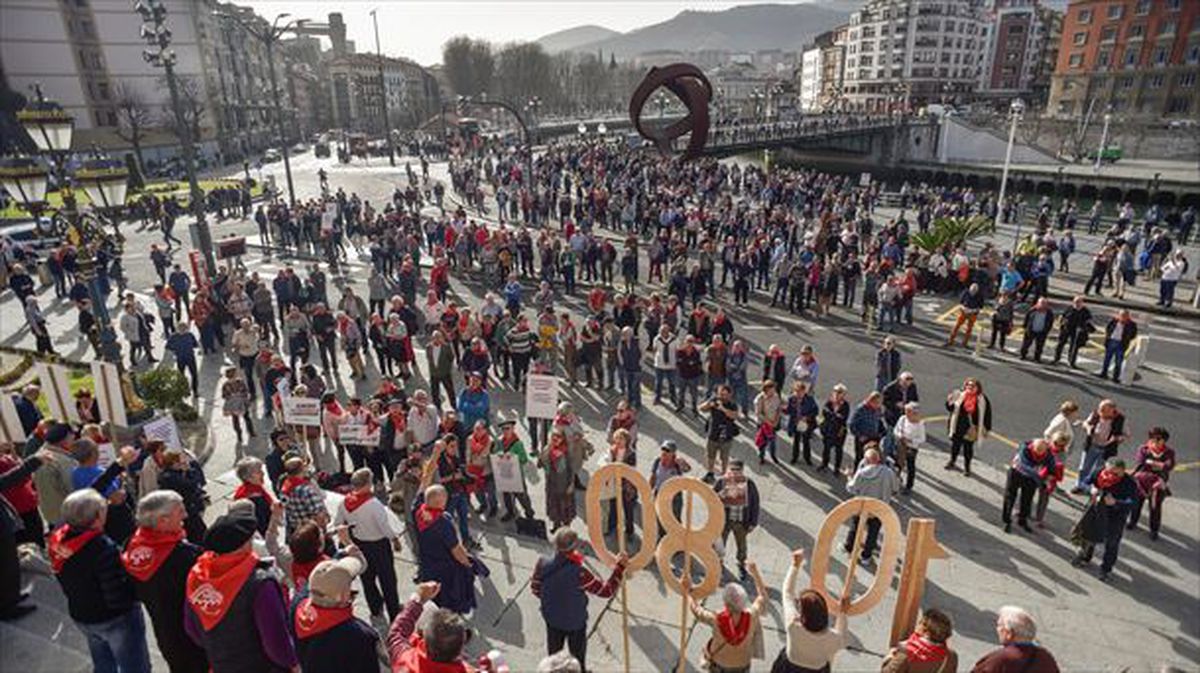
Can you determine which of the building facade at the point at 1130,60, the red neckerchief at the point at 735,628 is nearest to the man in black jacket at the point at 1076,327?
the red neckerchief at the point at 735,628

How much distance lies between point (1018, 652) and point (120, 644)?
6.21 m

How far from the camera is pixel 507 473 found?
902cm

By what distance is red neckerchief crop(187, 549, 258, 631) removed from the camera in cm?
421

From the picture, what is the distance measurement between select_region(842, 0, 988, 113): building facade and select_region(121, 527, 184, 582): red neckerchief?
126 metres

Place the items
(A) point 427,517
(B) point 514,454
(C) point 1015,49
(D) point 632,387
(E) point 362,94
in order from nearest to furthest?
(A) point 427,517 < (B) point 514,454 < (D) point 632,387 < (C) point 1015,49 < (E) point 362,94

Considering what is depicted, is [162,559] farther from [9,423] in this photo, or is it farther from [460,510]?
[9,423]

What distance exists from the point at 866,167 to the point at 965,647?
7606 cm

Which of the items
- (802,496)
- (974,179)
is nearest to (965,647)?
(802,496)

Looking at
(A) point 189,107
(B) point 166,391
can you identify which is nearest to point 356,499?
(B) point 166,391

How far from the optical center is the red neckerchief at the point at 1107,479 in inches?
312

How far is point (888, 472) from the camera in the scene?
27.5ft

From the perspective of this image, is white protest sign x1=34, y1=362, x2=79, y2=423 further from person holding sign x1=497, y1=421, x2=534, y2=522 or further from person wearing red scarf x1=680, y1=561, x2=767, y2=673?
person wearing red scarf x1=680, y1=561, x2=767, y2=673

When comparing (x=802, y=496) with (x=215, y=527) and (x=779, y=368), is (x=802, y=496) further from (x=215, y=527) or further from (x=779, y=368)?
(x=215, y=527)

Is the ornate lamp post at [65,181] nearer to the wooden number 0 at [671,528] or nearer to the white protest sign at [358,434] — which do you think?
the white protest sign at [358,434]
